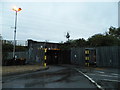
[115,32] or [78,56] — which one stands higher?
[115,32]

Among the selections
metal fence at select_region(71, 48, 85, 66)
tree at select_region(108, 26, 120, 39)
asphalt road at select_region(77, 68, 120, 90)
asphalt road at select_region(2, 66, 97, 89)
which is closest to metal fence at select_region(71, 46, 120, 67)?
metal fence at select_region(71, 48, 85, 66)

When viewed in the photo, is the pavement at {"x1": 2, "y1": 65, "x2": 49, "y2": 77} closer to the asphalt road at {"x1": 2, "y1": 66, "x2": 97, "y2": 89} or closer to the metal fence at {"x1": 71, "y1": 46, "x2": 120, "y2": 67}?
the asphalt road at {"x1": 2, "y1": 66, "x2": 97, "y2": 89}

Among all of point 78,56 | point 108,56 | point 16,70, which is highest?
point 108,56

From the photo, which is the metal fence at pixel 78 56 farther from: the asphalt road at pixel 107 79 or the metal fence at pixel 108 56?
the asphalt road at pixel 107 79

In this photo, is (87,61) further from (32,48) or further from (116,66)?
(32,48)

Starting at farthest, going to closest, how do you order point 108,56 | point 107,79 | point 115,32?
point 115,32 < point 108,56 < point 107,79

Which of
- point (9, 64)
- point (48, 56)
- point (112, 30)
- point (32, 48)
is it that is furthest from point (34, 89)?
point (112, 30)

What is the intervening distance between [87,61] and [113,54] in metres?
4.25

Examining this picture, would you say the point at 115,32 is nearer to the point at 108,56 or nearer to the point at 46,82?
the point at 108,56

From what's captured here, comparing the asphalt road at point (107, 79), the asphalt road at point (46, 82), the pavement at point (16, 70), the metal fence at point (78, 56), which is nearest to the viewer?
the asphalt road at point (107, 79)

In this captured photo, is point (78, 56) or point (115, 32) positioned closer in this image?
point (78, 56)

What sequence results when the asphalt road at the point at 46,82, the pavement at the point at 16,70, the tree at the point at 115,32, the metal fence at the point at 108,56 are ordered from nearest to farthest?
the asphalt road at the point at 46,82 < the pavement at the point at 16,70 < the metal fence at the point at 108,56 < the tree at the point at 115,32

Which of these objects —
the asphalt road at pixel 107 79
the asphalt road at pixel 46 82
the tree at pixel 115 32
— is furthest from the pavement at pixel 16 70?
the tree at pixel 115 32

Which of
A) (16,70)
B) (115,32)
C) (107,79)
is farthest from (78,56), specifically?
(115,32)
